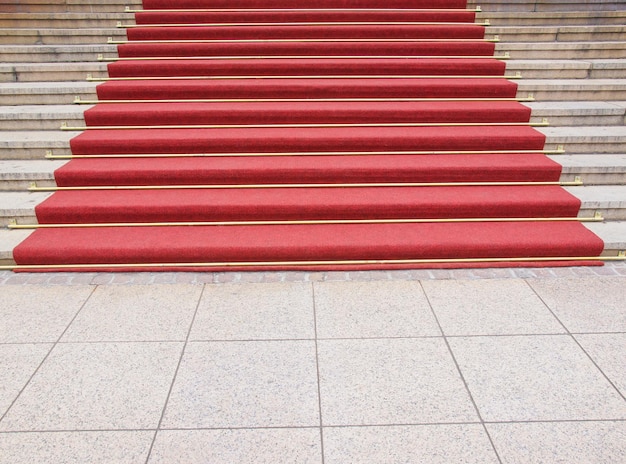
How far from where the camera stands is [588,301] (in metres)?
3.39

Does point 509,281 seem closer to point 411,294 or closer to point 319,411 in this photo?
point 411,294

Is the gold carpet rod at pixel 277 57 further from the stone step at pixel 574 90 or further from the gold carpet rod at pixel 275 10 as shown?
the gold carpet rod at pixel 275 10

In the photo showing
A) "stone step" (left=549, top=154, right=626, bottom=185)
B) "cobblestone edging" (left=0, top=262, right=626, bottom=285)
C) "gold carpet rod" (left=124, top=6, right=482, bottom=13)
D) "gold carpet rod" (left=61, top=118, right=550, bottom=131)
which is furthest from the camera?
"gold carpet rod" (left=124, top=6, right=482, bottom=13)

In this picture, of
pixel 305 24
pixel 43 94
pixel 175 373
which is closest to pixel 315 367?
pixel 175 373

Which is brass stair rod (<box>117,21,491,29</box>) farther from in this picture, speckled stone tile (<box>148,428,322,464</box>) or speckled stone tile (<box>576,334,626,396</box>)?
speckled stone tile (<box>148,428,322,464</box>)

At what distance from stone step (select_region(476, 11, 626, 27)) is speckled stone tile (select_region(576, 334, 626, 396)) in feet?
15.8

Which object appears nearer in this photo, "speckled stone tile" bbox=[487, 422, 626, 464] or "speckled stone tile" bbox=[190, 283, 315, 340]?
"speckled stone tile" bbox=[487, 422, 626, 464]

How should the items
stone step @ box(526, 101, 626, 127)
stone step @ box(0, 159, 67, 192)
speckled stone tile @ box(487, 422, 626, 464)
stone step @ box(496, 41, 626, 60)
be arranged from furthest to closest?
1. stone step @ box(496, 41, 626, 60)
2. stone step @ box(526, 101, 626, 127)
3. stone step @ box(0, 159, 67, 192)
4. speckled stone tile @ box(487, 422, 626, 464)

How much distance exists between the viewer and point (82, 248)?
3.80m

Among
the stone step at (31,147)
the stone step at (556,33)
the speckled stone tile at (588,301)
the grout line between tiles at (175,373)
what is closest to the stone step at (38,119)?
the stone step at (31,147)

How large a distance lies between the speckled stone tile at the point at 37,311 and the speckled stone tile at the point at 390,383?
173cm

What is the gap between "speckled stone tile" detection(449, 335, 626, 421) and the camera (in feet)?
8.14

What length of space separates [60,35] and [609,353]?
22.1 feet

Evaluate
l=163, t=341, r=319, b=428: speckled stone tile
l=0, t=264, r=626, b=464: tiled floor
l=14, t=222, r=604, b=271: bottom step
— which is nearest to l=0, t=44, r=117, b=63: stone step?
l=14, t=222, r=604, b=271: bottom step
